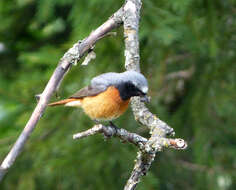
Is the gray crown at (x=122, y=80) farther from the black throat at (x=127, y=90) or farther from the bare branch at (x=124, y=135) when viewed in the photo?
the bare branch at (x=124, y=135)

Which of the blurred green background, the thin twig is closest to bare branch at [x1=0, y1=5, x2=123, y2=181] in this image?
the thin twig

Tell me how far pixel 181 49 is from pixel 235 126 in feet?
3.29

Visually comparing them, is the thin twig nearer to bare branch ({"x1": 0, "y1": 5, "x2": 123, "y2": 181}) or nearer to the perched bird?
bare branch ({"x1": 0, "y1": 5, "x2": 123, "y2": 181})

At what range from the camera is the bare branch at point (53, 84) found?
1.85 m

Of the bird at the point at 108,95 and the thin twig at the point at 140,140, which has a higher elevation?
the bird at the point at 108,95

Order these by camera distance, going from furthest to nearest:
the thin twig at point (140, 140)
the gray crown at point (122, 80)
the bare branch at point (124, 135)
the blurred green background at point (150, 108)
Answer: the blurred green background at point (150, 108), the gray crown at point (122, 80), the bare branch at point (124, 135), the thin twig at point (140, 140)

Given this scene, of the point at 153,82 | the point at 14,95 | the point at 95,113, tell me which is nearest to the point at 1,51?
the point at 14,95

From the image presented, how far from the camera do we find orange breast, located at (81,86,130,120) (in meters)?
3.75

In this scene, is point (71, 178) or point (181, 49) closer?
point (71, 178)

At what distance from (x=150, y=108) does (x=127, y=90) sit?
106cm

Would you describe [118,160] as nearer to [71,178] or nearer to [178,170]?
[71,178]

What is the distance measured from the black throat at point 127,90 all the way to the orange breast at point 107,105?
0.13 ft

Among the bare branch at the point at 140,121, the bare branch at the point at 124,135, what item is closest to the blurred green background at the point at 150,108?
the bare branch at the point at 140,121

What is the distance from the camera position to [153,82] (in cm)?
492
